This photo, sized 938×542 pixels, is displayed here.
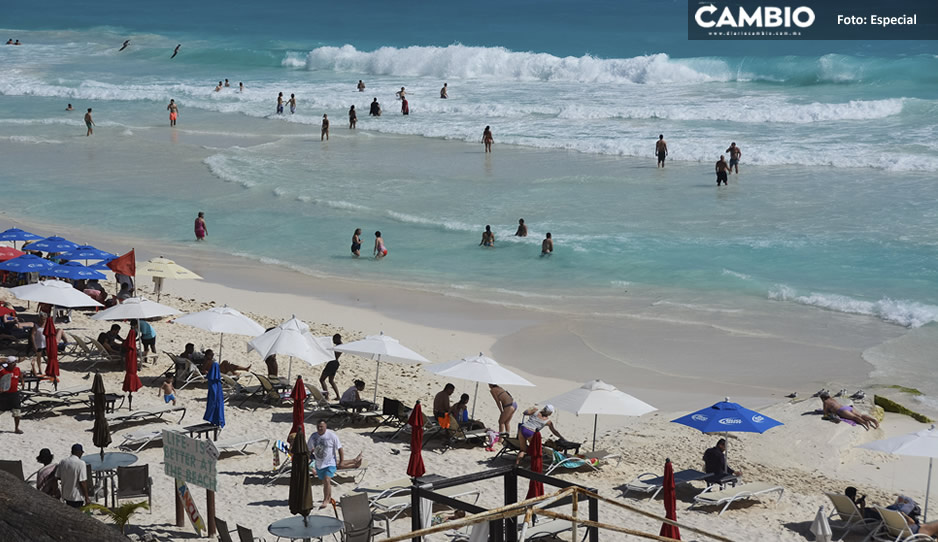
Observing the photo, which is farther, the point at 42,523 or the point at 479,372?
the point at 479,372

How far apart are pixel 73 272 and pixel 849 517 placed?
12.7 meters

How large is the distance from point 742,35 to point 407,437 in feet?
206

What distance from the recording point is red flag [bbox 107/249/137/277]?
1788 centimetres

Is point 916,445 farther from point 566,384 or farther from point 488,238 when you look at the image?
point 488,238

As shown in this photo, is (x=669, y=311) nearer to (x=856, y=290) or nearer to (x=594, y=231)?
(x=856, y=290)

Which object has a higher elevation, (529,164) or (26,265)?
(529,164)

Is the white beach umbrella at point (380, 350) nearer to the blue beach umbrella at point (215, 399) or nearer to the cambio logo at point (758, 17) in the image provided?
the blue beach umbrella at point (215, 399)

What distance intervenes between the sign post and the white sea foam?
44.1 feet

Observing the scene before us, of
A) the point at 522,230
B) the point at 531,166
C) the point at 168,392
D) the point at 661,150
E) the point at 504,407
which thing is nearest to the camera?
the point at 504,407

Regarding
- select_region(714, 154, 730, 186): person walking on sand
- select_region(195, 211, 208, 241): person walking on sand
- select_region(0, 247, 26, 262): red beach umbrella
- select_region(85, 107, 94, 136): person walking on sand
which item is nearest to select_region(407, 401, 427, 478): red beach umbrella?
select_region(0, 247, 26, 262): red beach umbrella

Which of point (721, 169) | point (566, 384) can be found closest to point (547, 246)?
point (566, 384)

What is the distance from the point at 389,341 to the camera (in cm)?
1489

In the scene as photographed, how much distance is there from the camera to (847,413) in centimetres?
1451

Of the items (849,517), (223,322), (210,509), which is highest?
(223,322)
